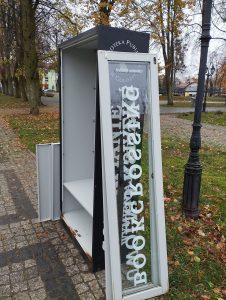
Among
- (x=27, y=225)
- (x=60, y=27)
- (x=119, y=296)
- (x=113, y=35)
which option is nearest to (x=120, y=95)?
(x=113, y=35)

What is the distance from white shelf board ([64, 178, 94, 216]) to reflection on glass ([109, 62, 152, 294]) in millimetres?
732

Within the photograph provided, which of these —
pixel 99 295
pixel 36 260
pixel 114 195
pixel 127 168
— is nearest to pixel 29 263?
pixel 36 260

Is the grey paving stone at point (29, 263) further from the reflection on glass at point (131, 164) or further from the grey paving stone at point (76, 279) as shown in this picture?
the reflection on glass at point (131, 164)

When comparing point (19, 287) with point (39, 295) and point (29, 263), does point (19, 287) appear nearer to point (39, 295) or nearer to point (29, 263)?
point (39, 295)

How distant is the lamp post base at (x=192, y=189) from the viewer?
189 inches

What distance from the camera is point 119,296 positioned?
303cm

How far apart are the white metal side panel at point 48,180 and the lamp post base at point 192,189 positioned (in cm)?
193

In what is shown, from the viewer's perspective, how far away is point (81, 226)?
4.43m

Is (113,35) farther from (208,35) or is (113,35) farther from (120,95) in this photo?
(208,35)

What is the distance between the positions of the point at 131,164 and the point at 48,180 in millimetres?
2024

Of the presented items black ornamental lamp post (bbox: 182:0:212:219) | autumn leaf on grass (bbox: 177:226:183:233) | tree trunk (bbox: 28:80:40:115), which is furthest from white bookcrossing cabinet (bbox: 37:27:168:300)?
tree trunk (bbox: 28:80:40:115)

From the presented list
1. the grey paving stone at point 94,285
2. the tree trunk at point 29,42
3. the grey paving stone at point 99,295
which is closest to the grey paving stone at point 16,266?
the grey paving stone at point 94,285

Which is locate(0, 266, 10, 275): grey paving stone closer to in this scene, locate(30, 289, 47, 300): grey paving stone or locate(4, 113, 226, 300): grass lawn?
locate(30, 289, 47, 300): grey paving stone

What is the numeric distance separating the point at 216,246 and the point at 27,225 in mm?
2684
